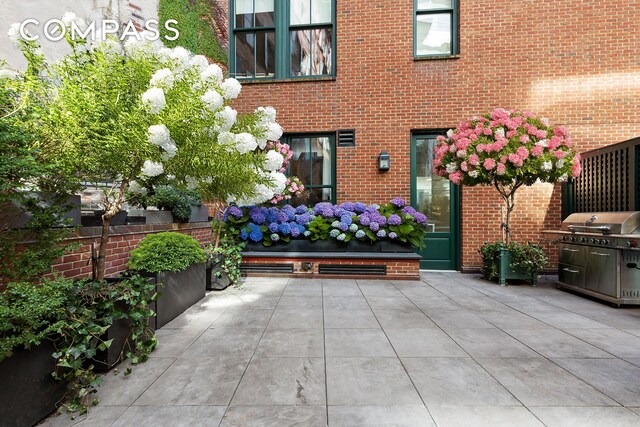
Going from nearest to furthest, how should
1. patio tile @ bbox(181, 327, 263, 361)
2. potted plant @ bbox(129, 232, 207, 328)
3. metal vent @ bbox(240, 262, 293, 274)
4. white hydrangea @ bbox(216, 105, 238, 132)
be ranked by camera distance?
1. patio tile @ bbox(181, 327, 263, 361)
2. white hydrangea @ bbox(216, 105, 238, 132)
3. potted plant @ bbox(129, 232, 207, 328)
4. metal vent @ bbox(240, 262, 293, 274)

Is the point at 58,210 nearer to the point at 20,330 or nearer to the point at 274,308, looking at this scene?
the point at 20,330

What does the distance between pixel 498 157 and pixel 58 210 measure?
5398 mm

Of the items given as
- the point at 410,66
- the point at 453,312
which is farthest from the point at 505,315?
the point at 410,66

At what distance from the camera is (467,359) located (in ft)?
8.39

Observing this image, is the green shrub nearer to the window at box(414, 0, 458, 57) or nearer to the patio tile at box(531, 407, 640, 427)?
the patio tile at box(531, 407, 640, 427)

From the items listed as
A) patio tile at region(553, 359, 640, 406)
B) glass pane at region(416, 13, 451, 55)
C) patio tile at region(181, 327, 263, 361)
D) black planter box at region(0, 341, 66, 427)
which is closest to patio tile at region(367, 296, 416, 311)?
patio tile at region(181, 327, 263, 361)

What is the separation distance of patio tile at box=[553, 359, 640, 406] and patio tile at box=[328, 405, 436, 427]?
1309 millimetres

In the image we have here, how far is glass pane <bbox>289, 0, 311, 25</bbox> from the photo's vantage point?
743cm

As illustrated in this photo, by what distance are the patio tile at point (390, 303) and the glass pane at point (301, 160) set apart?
3738mm

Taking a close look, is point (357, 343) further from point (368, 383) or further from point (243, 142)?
point (243, 142)

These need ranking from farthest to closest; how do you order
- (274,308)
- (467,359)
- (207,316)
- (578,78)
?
(578,78), (274,308), (207,316), (467,359)

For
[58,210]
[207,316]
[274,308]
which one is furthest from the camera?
[274,308]

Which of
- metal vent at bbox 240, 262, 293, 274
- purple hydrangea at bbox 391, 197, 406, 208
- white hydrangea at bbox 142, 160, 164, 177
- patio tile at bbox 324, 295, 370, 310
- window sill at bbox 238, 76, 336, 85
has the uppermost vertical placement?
window sill at bbox 238, 76, 336, 85

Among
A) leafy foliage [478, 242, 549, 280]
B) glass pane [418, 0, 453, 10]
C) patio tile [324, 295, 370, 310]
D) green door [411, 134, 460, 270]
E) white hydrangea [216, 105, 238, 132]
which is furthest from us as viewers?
glass pane [418, 0, 453, 10]
